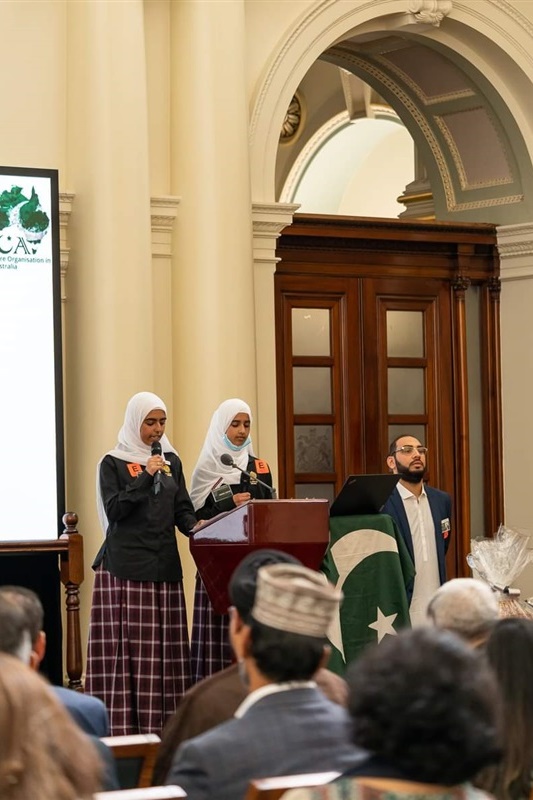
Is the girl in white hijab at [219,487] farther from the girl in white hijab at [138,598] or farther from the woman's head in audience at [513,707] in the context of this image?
the woman's head in audience at [513,707]

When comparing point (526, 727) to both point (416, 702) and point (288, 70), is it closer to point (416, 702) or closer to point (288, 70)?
point (416, 702)

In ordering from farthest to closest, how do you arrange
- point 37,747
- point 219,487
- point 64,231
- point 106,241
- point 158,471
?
1. point 64,231
2. point 106,241
3. point 219,487
4. point 158,471
5. point 37,747

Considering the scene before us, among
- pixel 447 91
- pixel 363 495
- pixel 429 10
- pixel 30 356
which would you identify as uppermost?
pixel 429 10

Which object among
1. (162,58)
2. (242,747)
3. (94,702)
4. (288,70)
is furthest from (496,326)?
(242,747)

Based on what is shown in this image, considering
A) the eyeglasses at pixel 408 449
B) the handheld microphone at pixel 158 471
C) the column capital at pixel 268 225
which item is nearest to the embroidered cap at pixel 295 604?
the handheld microphone at pixel 158 471

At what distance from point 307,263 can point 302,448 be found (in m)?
1.22

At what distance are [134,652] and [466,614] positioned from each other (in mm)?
3073

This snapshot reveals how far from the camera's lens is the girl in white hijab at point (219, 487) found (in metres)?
6.24

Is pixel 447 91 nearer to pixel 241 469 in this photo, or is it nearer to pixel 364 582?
pixel 364 582

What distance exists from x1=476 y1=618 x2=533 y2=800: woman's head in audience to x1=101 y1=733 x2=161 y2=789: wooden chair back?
0.67m

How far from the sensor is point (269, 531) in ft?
18.1

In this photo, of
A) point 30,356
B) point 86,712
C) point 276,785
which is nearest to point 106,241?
point 30,356

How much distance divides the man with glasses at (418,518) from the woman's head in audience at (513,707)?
3.88 m

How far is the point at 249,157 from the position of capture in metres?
8.49
